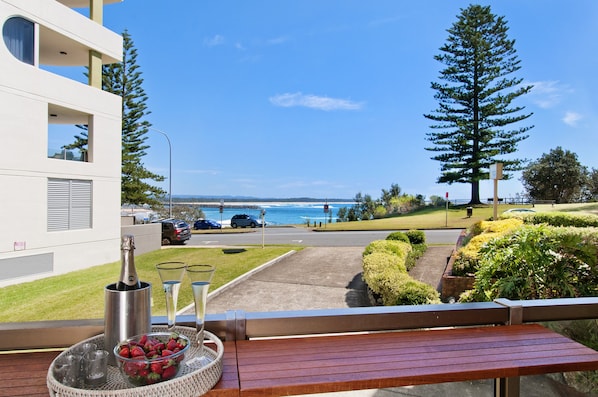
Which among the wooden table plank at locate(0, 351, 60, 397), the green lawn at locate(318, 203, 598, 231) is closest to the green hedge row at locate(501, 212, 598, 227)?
the green lawn at locate(318, 203, 598, 231)

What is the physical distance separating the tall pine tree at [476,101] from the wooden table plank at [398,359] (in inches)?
223

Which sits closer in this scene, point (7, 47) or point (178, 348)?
point (178, 348)

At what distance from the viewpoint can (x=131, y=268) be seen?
0.65m

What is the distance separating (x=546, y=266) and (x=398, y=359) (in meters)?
1.21

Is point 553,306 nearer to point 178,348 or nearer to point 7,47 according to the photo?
point 178,348

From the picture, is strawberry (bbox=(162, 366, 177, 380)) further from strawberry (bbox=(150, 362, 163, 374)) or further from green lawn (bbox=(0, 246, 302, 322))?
green lawn (bbox=(0, 246, 302, 322))

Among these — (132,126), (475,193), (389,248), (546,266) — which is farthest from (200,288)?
(475,193)

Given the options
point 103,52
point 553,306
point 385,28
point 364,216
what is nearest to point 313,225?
point 364,216

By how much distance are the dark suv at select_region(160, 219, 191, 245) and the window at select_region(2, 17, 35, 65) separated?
1830 mm

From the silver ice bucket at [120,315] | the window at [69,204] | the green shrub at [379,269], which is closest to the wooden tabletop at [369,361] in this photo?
the silver ice bucket at [120,315]

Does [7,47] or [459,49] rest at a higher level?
[459,49]

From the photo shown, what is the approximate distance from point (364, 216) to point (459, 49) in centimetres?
330

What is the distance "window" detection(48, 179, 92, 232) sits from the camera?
5.95ft

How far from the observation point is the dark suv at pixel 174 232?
3.75m
